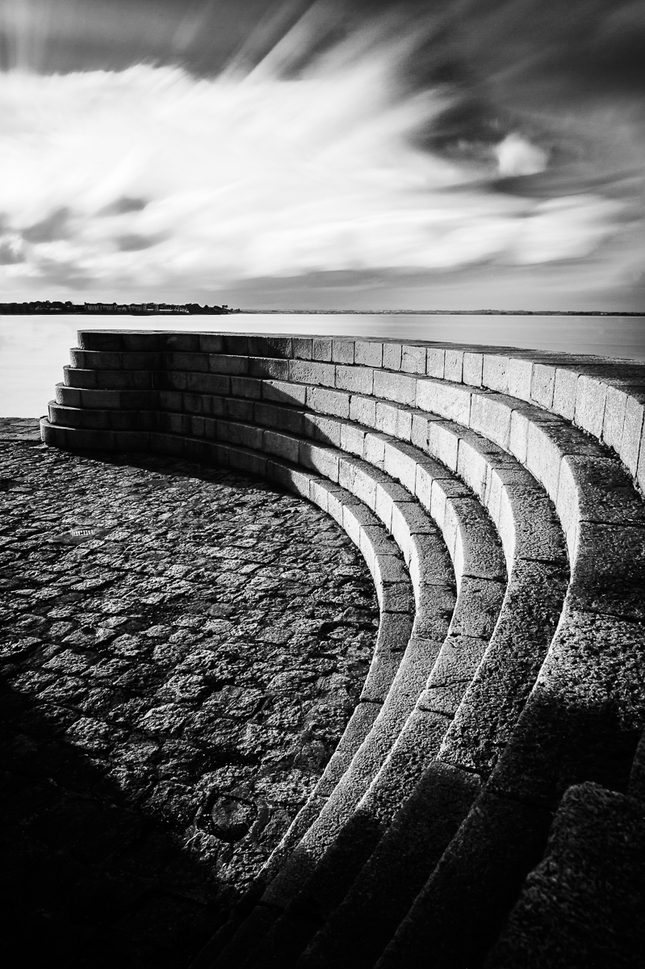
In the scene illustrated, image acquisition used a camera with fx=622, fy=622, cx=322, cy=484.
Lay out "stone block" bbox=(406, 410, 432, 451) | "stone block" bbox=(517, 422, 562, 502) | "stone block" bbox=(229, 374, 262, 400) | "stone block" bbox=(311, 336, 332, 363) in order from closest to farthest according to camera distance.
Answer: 1. "stone block" bbox=(517, 422, 562, 502)
2. "stone block" bbox=(406, 410, 432, 451)
3. "stone block" bbox=(311, 336, 332, 363)
4. "stone block" bbox=(229, 374, 262, 400)

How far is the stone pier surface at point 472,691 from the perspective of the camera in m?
1.20

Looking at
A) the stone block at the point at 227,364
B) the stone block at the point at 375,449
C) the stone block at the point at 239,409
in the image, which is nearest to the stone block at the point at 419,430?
the stone block at the point at 375,449

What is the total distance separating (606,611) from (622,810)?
2.86 ft

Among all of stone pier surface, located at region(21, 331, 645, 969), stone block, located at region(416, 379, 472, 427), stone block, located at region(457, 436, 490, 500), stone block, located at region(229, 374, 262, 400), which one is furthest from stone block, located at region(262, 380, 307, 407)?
stone block, located at region(457, 436, 490, 500)

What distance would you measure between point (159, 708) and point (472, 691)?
5.96 ft

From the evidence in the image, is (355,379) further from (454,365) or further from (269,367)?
(269,367)

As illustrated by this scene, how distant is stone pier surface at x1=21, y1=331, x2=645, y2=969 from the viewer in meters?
A: 1.20

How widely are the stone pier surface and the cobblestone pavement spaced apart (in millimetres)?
61

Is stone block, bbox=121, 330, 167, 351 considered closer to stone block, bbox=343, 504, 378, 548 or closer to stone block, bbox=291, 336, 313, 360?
stone block, bbox=291, 336, 313, 360

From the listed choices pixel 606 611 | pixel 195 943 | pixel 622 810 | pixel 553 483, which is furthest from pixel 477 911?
pixel 553 483

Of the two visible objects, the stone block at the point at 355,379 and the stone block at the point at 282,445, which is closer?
the stone block at the point at 355,379

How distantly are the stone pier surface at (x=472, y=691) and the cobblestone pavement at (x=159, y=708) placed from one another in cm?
6

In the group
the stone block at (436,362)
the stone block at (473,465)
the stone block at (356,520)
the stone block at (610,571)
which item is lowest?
the stone block at (356,520)

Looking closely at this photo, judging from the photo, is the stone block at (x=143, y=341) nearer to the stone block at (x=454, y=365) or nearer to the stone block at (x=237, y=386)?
the stone block at (x=237, y=386)
